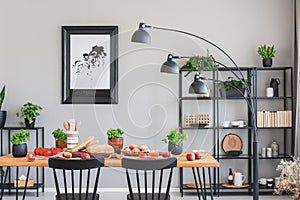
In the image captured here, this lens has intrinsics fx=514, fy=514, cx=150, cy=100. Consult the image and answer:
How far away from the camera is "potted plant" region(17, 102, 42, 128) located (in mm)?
6027

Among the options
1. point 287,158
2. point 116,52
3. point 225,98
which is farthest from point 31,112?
point 287,158

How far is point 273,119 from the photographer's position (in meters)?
6.05

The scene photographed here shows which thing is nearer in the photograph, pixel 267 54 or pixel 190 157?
pixel 190 157

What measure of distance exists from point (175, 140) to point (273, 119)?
2.03 metres

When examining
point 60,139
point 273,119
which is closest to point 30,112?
point 60,139

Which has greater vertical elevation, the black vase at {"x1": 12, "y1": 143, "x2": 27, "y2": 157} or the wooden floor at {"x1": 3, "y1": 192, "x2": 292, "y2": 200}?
the black vase at {"x1": 12, "y1": 143, "x2": 27, "y2": 157}

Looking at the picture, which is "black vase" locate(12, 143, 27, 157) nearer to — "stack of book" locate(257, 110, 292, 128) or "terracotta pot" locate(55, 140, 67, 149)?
"terracotta pot" locate(55, 140, 67, 149)

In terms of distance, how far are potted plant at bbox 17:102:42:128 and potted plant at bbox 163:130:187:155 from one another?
2.18 metres

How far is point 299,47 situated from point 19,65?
3357 millimetres

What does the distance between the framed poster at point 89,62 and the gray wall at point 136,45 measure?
0.28ft

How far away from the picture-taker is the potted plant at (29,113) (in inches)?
237

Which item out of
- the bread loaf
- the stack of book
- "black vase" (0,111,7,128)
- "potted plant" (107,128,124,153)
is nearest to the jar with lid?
the stack of book

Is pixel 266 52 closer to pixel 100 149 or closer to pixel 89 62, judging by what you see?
pixel 89 62

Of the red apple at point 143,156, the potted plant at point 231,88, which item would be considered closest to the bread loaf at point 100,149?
the red apple at point 143,156
